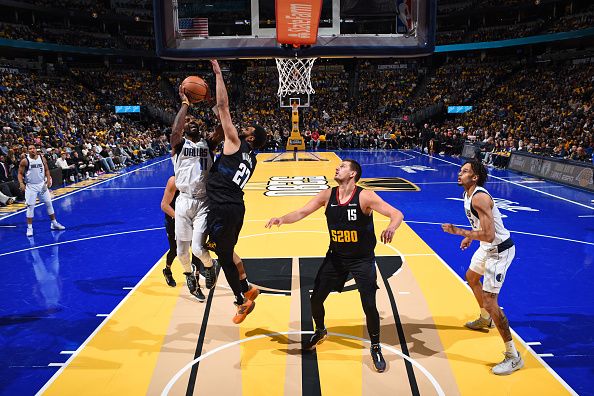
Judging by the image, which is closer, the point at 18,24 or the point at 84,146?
the point at 84,146

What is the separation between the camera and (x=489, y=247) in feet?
15.8

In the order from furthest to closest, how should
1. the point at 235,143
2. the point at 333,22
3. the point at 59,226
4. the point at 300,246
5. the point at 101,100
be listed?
the point at 101,100
the point at 59,226
the point at 300,246
the point at 333,22
the point at 235,143

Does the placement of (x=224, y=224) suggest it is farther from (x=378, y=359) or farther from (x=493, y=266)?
(x=493, y=266)

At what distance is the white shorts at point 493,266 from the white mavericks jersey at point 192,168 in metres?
3.12

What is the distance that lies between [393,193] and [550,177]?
6223 millimetres

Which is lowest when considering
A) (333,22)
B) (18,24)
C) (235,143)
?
(235,143)

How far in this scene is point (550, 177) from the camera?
1638cm

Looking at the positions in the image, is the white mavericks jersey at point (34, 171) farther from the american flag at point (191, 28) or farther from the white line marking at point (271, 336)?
the white line marking at point (271, 336)

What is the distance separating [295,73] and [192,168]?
44.0ft

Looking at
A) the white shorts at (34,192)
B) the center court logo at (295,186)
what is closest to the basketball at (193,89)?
the white shorts at (34,192)

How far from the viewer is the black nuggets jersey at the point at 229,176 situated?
4.93 metres

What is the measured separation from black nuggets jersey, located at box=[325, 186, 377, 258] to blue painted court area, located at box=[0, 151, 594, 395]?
2233 millimetres

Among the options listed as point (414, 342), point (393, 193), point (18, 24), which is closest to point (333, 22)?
point (414, 342)

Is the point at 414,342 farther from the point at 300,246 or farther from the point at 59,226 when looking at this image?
the point at 59,226
